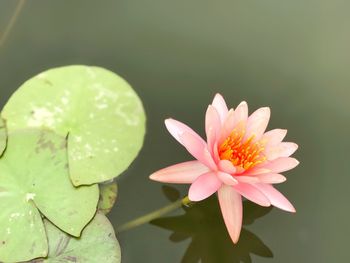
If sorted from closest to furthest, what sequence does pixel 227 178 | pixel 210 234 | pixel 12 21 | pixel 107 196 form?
pixel 227 178 < pixel 107 196 < pixel 210 234 < pixel 12 21

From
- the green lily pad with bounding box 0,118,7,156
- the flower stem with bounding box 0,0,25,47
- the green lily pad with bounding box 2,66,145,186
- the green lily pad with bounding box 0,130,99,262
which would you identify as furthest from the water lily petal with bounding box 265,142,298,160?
the flower stem with bounding box 0,0,25,47

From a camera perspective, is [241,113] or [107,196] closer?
[241,113]

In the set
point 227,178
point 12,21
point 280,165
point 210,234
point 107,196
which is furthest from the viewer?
point 12,21

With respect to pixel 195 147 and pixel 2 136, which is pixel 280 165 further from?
pixel 2 136

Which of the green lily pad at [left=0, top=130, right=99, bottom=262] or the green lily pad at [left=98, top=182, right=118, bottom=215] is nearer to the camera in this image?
the green lily pad at [left=0, top=130, right=99, bottom=262]

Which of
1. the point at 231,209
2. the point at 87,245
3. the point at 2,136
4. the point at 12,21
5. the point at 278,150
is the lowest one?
the point at 87,245

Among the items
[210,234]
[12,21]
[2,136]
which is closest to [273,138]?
[210,234]

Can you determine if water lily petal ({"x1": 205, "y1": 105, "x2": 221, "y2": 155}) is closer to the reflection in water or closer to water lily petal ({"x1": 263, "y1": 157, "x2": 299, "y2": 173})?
water lily petal ({"x1": 263, "y1": 157, "x2": 299, "y2": 173})
